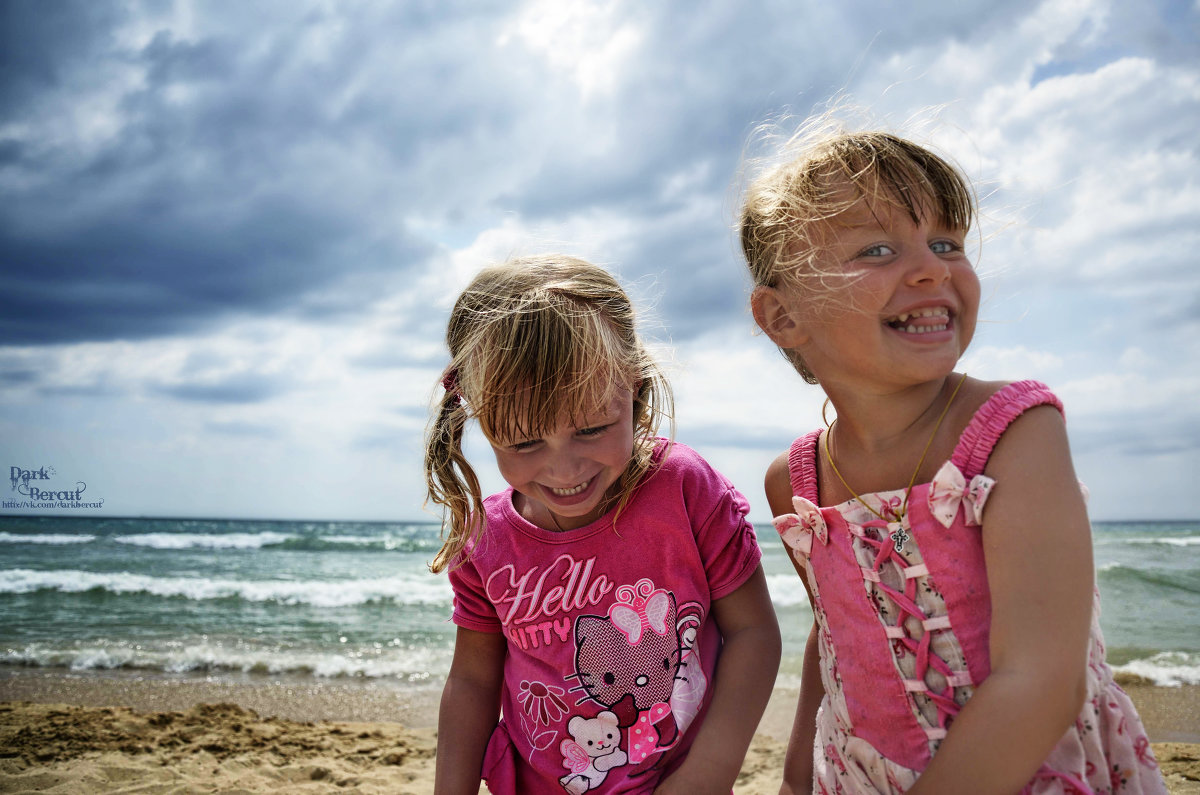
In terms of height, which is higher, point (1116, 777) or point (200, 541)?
point (1116, 777)

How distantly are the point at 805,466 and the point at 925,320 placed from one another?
1.48ft

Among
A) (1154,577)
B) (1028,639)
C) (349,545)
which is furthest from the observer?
(349,545)

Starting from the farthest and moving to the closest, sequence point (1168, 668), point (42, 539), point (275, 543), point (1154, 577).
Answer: point (275, 543) → point (42, 539) → point (1154, 577) → point (1168, 668)

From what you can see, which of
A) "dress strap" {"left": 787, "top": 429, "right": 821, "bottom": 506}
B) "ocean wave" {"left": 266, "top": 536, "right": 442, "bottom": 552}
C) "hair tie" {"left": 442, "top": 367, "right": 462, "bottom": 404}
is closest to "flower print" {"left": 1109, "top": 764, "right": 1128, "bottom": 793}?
"dress strap" {"left": 787, "top": 429, "right": 821, "bottom": 506}

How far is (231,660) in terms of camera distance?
650 cm

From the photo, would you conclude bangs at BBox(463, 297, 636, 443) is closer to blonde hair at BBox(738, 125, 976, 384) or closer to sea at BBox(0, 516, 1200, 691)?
Answer: blonde hair at BBox(738, 125, 976, 384)

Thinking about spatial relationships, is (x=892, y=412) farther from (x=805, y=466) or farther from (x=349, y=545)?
(x=349, y=545)

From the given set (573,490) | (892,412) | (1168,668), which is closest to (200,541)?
(1168,668)

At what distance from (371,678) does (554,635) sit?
4.96 m

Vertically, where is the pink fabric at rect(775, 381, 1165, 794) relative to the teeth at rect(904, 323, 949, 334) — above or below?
below

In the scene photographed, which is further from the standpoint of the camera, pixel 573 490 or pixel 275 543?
pixel 275 543

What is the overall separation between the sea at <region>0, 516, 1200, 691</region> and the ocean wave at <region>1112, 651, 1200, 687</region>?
16mm

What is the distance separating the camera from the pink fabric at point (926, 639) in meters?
1.39

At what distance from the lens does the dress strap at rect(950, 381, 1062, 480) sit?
1.38m
